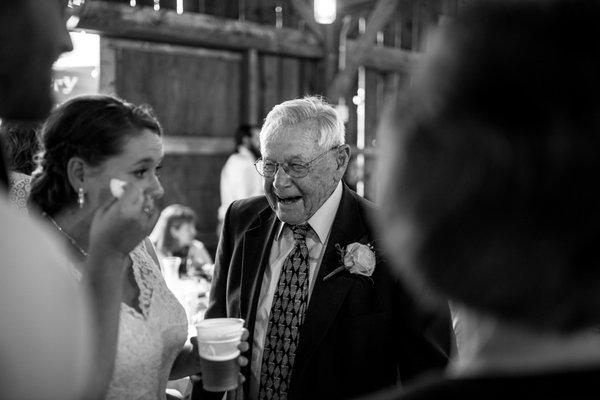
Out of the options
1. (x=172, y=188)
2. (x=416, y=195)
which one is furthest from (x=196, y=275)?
(x=416, y=195)

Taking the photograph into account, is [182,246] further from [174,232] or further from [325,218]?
[325,218]

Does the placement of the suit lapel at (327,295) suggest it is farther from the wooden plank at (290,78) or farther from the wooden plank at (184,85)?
the wooden plank at (290,78)

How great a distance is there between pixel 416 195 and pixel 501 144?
106 millimetres

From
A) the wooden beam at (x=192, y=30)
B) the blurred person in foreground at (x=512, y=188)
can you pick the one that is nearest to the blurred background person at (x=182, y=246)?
the wooden beam at (x=192, y=30)

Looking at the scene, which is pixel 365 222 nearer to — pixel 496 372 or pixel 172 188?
pixel 496 372

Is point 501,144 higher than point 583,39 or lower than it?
lower

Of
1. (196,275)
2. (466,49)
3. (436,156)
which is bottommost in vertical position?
(196,275)

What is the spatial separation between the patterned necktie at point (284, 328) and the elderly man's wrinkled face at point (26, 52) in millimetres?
1254

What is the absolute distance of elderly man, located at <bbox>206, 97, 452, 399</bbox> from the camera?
190cm

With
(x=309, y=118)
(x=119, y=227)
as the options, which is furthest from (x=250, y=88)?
(x=119, y=227)

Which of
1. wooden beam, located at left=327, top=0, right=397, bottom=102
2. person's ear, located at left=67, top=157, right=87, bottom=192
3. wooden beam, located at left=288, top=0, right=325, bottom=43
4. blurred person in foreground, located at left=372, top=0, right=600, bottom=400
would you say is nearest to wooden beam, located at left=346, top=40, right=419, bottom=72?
wooden beam, located at left=327, top=0, right=397, bottom=102

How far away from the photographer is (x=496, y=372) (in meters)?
0.64

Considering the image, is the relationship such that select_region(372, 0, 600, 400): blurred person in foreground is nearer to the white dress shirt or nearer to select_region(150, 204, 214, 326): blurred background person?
the white dress shirt

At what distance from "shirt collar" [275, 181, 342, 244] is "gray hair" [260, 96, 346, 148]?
0.64 feet
